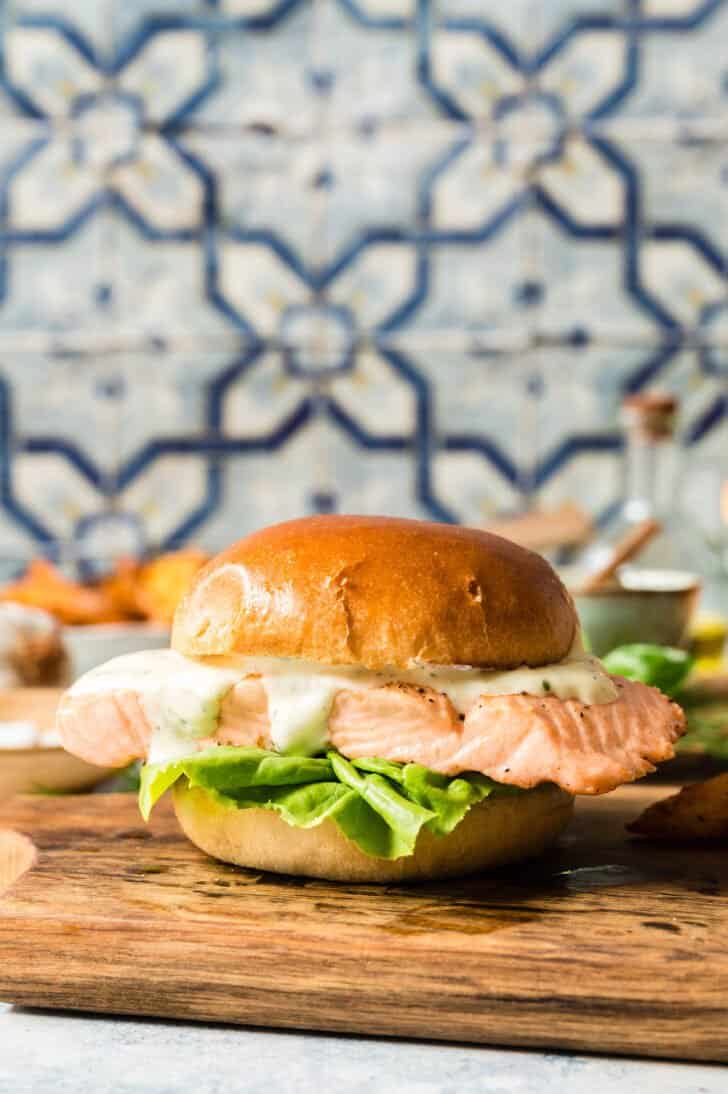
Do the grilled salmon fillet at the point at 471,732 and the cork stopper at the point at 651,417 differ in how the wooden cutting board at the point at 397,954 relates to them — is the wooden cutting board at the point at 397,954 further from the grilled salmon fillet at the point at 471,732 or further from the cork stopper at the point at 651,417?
the cork stopper at the point at 651,417

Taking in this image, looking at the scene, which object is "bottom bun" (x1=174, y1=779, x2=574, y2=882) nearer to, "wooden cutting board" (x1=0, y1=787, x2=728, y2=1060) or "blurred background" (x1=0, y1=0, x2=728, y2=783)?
"wooden cutting board" (x1=0, y1=787, x2=728, y2=1060)

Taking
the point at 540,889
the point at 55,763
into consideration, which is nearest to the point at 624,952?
the point at 540,889

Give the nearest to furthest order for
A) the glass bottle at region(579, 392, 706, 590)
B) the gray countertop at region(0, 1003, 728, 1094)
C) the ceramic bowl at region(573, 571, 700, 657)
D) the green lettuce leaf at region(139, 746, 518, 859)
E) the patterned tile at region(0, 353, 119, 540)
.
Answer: the gray countertop at region(0, 1003, 728, 1094), the green lettuce leaf at region(139, 746, 518, 859), the ceramic bowl at region(573, 571, 700, 657), the glass bottle at region(579, 392, 706, 590), the patterned tile at region(0, 353, 119, 540)

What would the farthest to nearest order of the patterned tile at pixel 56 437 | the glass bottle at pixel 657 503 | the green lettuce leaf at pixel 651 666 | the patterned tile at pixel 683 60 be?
the patterned tile at pixel 56 437
the patterned tile at pixel 683 60
the glass bottle at pixel 657 503
the green lettuce leaf at pixel 651 666

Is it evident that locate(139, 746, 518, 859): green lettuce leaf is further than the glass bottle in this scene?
No

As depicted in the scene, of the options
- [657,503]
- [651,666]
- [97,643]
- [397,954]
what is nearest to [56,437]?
[97,643]

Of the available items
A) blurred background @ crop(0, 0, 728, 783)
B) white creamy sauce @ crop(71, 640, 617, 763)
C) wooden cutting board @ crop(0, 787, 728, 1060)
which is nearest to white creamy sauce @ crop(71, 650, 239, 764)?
white creamy sauce @ crop(71, 640, 617, 763)

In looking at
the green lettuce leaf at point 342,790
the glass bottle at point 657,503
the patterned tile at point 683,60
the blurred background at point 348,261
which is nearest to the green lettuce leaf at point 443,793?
the green lettuce leaf at point 342,790

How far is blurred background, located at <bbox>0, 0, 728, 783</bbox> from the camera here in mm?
2934

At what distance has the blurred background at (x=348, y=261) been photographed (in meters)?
2.93

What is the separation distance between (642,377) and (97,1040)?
92.2 inches

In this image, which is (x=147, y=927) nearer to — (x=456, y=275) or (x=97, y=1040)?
(x=97, y=1040)

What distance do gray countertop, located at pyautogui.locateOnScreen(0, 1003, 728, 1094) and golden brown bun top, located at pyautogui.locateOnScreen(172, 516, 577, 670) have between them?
304mm

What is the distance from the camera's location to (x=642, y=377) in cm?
297
